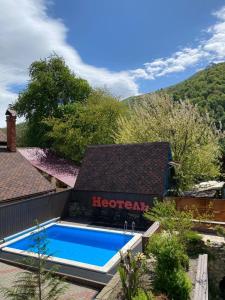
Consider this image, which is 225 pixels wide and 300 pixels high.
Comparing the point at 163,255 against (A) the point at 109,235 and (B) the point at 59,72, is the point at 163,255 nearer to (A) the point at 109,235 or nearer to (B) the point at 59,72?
(A) the point at 109,235

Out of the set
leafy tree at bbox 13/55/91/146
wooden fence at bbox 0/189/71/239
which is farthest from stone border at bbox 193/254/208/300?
leafy tree at bbox 13/55/91/146

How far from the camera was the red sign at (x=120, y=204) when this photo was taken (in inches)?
772

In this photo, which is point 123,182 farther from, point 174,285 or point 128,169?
point 174,285

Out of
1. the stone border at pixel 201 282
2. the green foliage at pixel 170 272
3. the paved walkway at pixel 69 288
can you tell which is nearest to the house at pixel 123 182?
the stone border at pixel 201 282

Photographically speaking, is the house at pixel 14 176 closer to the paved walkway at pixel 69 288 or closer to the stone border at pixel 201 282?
the paved walkway at pixel 69 288

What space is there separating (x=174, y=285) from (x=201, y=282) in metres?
1.59

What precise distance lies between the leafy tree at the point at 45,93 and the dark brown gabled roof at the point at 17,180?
15.2m

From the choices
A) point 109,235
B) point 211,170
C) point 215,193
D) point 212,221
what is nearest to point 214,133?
point 211,170

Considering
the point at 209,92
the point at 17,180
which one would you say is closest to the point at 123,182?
the point at 17,180

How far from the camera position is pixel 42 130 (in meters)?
37.7

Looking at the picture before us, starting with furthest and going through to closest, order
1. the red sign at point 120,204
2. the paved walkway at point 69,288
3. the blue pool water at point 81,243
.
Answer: the red sign at point 120,204
the blue pool water at point 81,243
the paved walkway at point 69,288

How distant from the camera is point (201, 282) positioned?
10.2m

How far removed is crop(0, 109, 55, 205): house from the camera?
18141 mm

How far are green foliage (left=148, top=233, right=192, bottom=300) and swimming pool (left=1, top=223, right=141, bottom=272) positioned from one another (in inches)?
159
